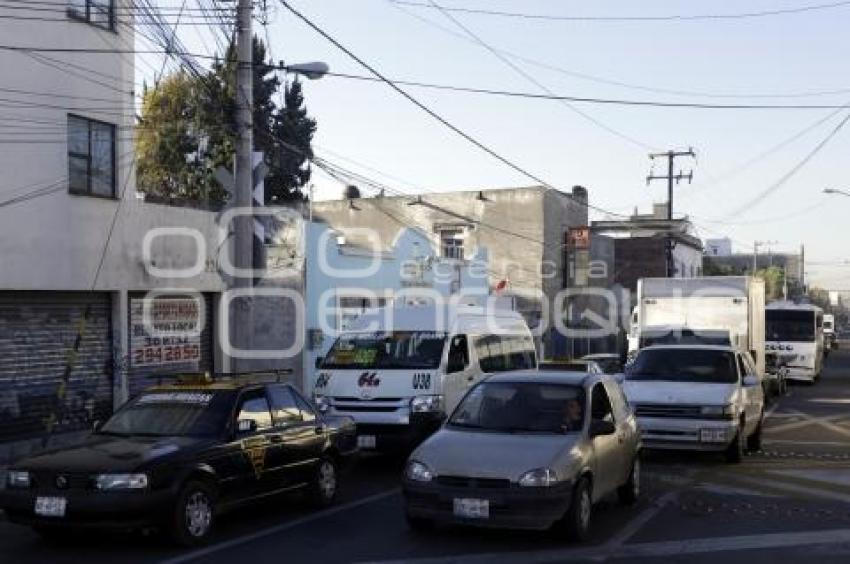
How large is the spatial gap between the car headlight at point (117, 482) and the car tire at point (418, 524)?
2.36 metres

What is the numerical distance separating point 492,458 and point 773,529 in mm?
2963

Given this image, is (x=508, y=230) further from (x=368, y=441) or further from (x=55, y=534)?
(x=55, y=534)

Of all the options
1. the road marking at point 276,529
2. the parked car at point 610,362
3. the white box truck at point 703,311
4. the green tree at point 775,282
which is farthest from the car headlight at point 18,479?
the green tree at point 775,282

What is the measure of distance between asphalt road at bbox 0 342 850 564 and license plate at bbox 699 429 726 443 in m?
0.47

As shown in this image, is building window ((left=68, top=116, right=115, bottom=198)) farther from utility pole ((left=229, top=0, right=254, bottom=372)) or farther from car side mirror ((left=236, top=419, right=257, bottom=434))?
car side mirror ((left=236, top=419, right=257, bottom=434))

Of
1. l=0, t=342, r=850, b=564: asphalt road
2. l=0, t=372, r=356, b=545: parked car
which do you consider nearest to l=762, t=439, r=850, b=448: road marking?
l=0, t=342, r=850, b=564: asphalt road

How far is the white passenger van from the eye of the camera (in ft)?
43.8

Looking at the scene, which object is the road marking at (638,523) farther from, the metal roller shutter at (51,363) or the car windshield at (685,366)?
the metal roller shutter at (51,363)

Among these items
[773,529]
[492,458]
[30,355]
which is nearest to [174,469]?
[492,458]

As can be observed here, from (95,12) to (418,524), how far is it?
11.4 m

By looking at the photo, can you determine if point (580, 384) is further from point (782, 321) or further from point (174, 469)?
point (782, 321)

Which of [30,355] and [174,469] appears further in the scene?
[30,355]

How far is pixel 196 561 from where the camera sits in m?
8.23

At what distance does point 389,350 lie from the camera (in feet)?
46.9
